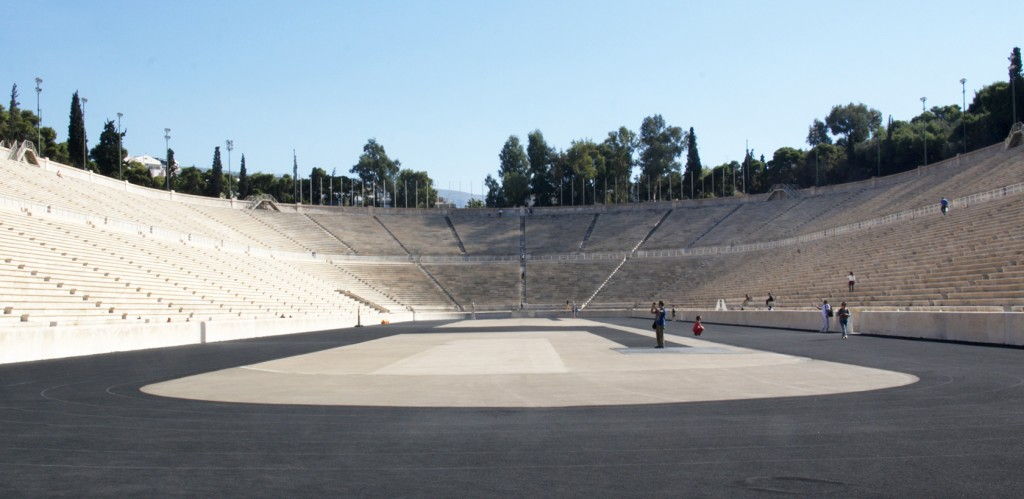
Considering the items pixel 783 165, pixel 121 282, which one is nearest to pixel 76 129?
pixel 121 282

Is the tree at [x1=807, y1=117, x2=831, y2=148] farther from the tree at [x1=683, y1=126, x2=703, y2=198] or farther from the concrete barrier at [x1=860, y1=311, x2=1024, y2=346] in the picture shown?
the concrete barrier at [x1=860, y1=311, x2=1024, y2=346]

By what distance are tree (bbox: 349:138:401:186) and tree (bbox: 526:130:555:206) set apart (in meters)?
24.1

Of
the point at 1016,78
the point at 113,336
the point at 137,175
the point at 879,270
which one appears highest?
→ the point at 1016,78

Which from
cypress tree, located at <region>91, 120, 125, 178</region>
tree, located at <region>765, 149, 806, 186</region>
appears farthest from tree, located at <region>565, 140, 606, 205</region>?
cypress tree, located at <region>91, 120, 125, 178</region>

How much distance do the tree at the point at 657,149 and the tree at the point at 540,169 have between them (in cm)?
1384

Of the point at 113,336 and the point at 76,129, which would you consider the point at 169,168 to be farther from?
the point at 113,336

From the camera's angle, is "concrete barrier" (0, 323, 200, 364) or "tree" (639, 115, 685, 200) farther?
"tree" (639, 115, 685, 200)

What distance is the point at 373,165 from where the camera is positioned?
13550 cm

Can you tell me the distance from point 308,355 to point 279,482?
1728cm

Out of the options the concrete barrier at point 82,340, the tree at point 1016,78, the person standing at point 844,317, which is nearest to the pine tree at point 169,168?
the concrete barrier at point 82,340

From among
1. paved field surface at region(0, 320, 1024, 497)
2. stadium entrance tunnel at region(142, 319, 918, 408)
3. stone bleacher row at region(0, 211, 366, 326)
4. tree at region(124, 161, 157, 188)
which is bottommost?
stadium entrance tunnel at region(142, 319, 918, 408)

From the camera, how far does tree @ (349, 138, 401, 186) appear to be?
135125mm

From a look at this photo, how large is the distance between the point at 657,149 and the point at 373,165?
148ft

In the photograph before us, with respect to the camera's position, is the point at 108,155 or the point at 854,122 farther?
the point at 854,122
